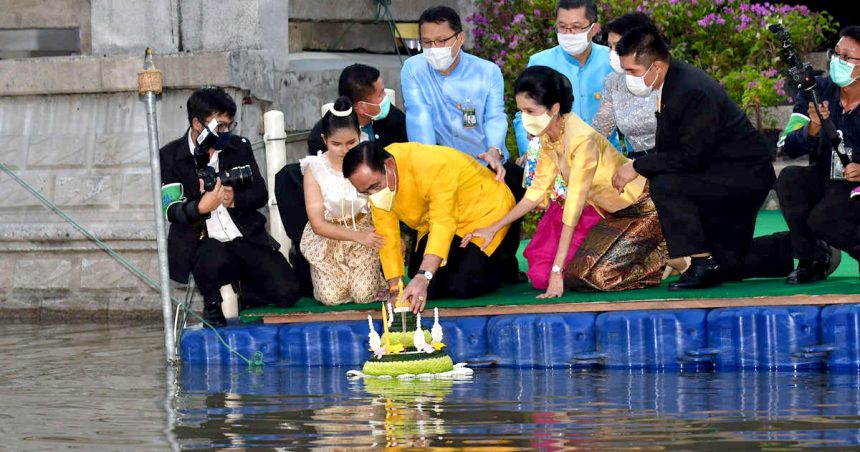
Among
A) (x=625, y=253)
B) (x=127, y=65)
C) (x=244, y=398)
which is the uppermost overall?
(x=127, y=65)

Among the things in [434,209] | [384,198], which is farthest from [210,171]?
[434,209]

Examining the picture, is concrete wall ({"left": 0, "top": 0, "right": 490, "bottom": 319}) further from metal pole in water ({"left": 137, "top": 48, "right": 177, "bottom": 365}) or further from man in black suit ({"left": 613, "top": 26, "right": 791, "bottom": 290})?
man in black suit ({"left": 613, "top": 26, "right": 791, "bottom": 290})

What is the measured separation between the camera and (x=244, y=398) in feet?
25.2

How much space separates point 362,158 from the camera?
8172mm

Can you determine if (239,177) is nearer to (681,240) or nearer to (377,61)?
(681,240)

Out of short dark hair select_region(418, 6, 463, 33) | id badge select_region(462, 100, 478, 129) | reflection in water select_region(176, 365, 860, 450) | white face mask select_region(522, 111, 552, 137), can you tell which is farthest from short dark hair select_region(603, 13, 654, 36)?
reflection in water select_region(176, 365, 860, 450)

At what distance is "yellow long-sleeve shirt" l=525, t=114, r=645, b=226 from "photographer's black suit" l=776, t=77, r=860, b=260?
792 millimetres

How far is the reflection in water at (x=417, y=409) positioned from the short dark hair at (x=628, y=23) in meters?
1.81

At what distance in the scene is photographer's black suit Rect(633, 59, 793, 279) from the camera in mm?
8445

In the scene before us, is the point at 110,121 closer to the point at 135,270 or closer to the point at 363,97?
the point at 135,270

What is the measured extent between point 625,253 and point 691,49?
5043 mm

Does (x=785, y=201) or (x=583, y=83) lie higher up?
(x=583, y=83)

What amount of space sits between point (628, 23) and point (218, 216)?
2.48 m

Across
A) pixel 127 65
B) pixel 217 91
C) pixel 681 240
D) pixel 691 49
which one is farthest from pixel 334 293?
pixel 691 49
